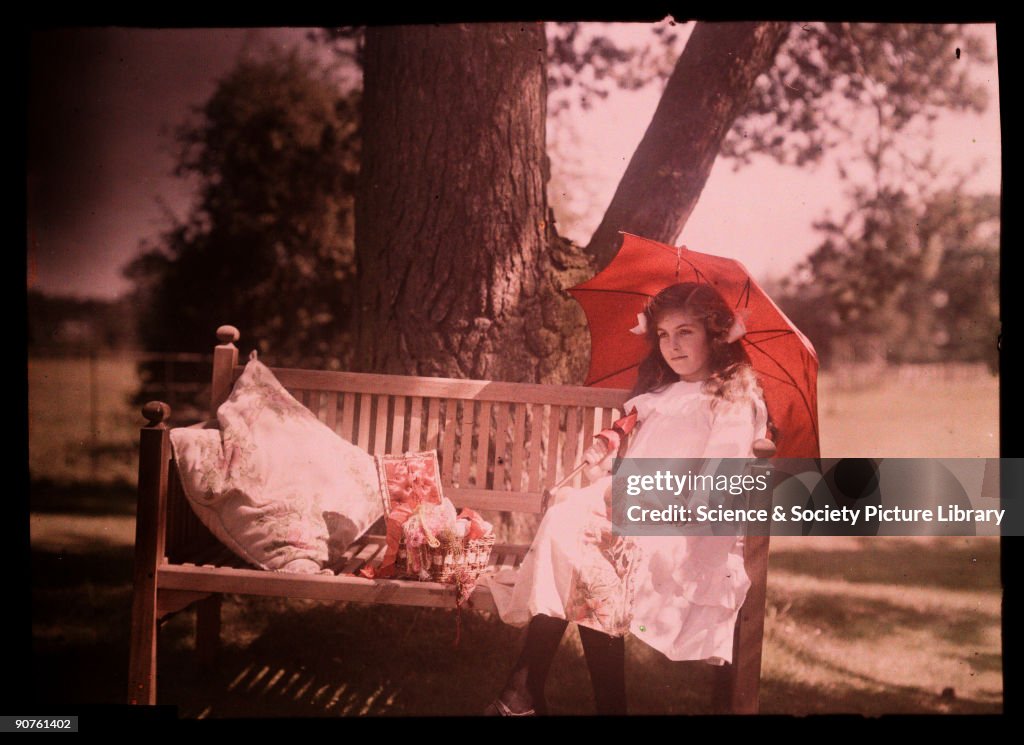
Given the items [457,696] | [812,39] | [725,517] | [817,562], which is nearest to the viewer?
[725,517]

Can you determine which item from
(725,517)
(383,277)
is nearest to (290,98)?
(383,277)

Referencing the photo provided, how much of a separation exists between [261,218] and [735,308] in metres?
1.94

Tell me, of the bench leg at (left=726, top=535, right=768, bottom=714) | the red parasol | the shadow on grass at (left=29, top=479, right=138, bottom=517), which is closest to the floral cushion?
the shadow on grass at (left=29, top=479, right=138, bottom=517)

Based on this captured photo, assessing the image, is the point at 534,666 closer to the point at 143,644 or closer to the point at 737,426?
the point at 737,426

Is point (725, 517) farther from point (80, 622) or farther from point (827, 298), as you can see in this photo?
point (80, 622)

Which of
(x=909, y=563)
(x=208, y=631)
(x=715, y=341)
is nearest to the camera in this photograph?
(x=715, y=341)

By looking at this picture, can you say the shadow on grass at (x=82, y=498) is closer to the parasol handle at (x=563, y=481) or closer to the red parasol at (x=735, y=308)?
the parasol handle at (x=563, y=481)

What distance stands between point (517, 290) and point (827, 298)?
1228 millimetres

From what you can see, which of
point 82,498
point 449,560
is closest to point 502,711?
point 449,560

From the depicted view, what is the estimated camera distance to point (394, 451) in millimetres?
2822

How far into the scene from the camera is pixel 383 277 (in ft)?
9.83

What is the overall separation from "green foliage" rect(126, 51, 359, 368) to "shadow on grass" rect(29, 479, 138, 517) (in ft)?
2.11

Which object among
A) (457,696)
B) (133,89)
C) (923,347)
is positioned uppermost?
(133,89)

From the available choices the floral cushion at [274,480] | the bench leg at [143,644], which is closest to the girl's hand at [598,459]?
the floral cushion at [274,480]
